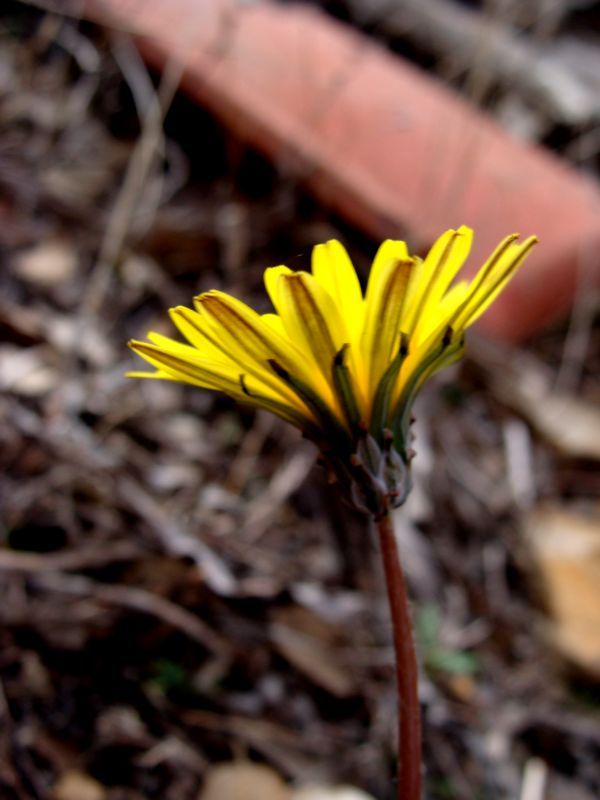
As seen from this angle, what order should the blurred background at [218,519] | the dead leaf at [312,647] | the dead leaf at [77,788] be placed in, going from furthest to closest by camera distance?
the dead leaf at [312,647] → the blurred background at [218,519] → the dead leaf at [77,788]

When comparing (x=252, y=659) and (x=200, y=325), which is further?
(x=252, y=659)

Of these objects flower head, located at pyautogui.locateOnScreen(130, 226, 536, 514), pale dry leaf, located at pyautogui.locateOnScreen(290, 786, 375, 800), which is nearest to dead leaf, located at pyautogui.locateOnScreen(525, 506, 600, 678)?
pale dry leaf, located at pyautogui.locateOnScreen(290, 786, 375, 800)

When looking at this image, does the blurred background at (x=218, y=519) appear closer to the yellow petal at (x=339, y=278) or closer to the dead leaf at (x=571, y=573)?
the dead leaf at (x=571, y=573)

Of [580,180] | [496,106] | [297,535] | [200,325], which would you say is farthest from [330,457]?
[496,106]

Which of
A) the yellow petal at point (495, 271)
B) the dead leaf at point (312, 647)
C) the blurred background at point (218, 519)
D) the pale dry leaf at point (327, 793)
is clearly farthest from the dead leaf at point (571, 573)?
the yellow petal at point (495, 271)

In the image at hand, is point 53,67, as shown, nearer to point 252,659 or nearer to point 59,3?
point 59,3
